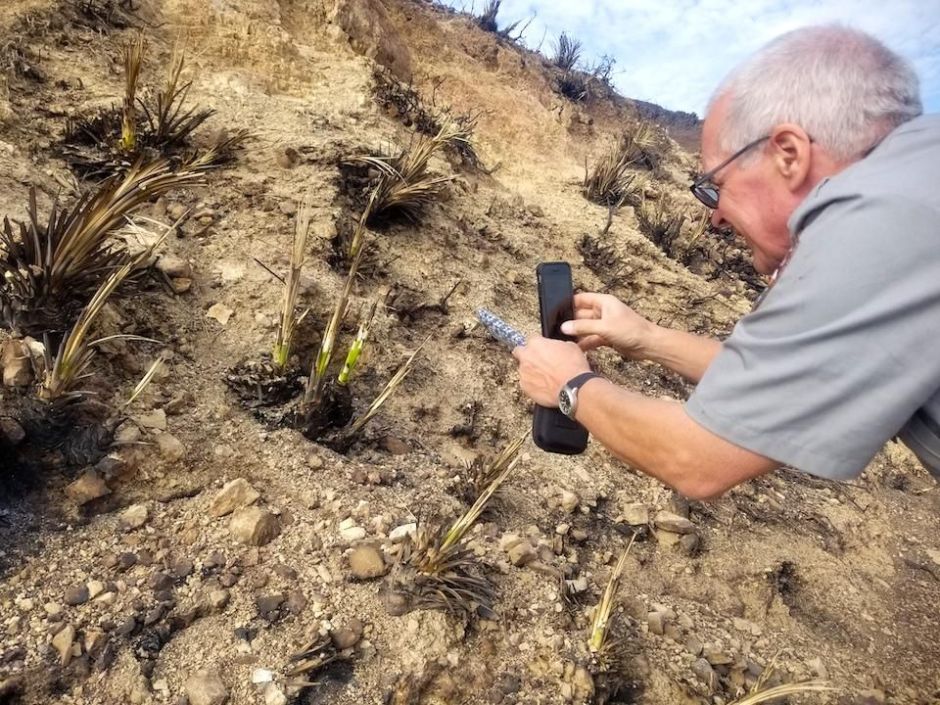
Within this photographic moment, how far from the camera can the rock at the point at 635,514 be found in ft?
8.70

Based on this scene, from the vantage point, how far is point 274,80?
14.2ft

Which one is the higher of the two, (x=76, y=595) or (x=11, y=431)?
(x=11, y=431)

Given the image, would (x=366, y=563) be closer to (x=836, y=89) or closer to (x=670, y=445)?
(x=670, y=445)

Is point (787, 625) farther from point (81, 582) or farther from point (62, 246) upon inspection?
point (62, 246)

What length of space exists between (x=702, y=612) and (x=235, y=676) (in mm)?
1664

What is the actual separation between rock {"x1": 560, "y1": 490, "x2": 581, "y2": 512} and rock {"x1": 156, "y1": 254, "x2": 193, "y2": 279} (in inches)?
72.8

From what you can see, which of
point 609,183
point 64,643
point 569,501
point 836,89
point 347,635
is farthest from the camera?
point 609,183

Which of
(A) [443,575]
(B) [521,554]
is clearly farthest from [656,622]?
(A) [443,575]

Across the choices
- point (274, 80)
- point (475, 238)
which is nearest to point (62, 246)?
point (475, 238)

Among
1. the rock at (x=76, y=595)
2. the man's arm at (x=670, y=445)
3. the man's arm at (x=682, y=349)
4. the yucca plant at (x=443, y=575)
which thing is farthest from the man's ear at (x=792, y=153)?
the rock at (x=76, y=595)

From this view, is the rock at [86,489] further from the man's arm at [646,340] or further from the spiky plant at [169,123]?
the spiky plant at [169,123]

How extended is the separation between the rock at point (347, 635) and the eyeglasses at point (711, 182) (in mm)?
1466

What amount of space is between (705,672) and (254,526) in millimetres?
1476

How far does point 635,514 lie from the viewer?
8.80 feet
